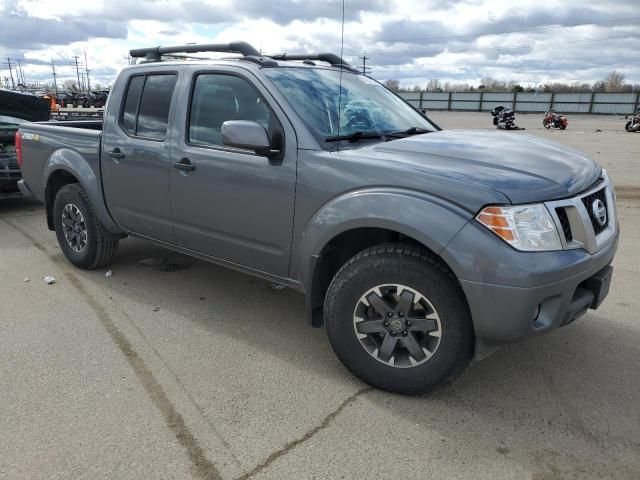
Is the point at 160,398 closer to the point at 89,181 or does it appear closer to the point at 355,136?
the point at 355,136

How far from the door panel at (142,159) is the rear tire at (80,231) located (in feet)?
1.36

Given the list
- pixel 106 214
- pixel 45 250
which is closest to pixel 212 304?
pixel 106 214

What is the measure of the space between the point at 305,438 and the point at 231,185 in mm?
1697

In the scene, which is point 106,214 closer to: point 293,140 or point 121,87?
point 121,87

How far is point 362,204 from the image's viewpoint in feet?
9.64

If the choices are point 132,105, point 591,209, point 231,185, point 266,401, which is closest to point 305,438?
point 266,401

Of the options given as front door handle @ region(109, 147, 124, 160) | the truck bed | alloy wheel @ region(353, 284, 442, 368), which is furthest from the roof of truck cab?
alloy wheel @ region(353, 284, 442, 368)

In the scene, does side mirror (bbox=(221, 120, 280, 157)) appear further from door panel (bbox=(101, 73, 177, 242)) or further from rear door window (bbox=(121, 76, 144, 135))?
rear door window (bbox=(121, 76, 144, 135))

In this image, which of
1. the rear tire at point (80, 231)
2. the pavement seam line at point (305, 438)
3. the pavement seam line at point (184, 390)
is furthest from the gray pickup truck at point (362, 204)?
the pavement seam line at point (184, 390)

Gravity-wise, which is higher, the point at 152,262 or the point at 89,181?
the point at 89,181

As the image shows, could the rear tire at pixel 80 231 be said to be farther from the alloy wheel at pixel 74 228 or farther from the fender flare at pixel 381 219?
the fender flare at pixel 381 219

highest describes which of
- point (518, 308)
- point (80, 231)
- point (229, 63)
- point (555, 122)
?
point (229, 63)

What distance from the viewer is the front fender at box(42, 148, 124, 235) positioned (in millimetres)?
4730

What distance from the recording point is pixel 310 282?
3273mm
